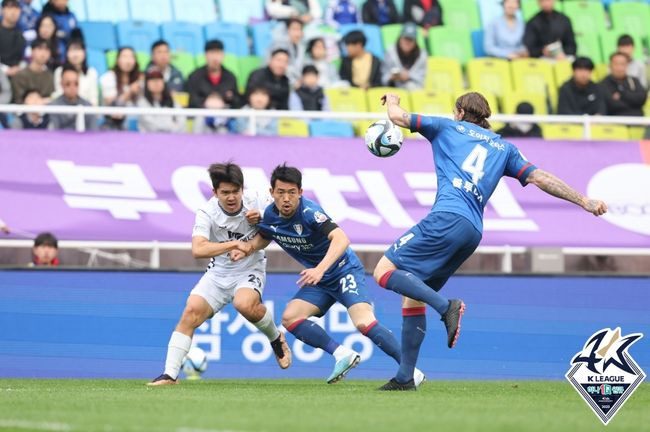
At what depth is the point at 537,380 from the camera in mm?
14578

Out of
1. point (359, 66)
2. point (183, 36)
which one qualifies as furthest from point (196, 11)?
point (359, 66)

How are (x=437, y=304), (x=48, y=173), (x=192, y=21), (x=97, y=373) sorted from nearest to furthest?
1. (x=437, y=304)
2. (x=97, y=373)
3. (x=48, y=173)
4. (x=192, y=21)

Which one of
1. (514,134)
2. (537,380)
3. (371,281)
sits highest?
(514,134)

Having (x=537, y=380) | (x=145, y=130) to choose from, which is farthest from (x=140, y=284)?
(x=537, y=380)

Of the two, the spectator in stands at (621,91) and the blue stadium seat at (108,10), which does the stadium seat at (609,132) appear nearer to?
the spectator in stands at (621,91)

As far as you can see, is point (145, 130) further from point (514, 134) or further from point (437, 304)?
point (437, 304)

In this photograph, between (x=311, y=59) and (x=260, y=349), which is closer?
(x=260, y=349)

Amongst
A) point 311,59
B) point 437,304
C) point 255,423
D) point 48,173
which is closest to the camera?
point 255,423

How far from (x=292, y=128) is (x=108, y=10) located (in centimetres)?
431

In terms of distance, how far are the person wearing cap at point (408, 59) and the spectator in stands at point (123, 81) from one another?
365 cm

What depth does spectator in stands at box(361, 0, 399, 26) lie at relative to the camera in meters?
20.9

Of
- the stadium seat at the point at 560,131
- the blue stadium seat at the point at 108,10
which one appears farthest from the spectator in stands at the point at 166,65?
the stadium seat at the point at 560,131

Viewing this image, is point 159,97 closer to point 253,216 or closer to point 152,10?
point 152,10

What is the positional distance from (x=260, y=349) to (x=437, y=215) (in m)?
4.58
